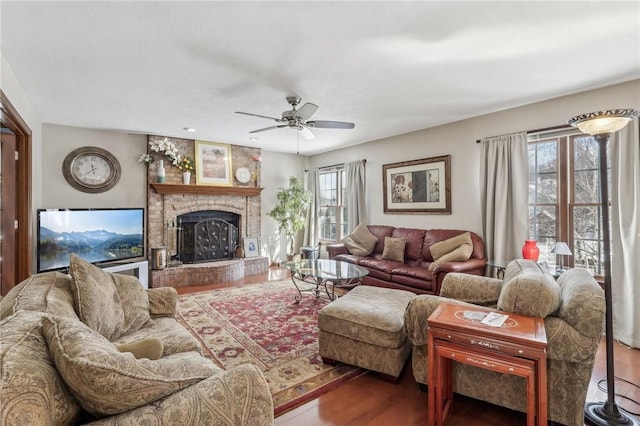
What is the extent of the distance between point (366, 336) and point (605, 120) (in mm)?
2138

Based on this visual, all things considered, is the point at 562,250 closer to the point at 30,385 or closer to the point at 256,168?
the point at 30,385

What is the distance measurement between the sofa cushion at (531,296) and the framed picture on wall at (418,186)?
285cm

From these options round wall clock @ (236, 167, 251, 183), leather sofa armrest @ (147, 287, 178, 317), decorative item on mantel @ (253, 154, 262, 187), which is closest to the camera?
leather sofa armrest @ (147, 287, 178, 317)

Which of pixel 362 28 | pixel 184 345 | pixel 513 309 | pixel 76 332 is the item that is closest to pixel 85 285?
pixel 184 345

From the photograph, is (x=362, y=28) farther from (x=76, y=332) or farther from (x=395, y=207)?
(x=395, y=207)

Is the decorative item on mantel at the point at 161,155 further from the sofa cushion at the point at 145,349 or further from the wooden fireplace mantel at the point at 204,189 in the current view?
the sofa cushion at the point at 145,349

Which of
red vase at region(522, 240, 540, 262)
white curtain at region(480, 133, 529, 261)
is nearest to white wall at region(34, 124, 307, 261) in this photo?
white curtain at region(480, 133, 529, 261)

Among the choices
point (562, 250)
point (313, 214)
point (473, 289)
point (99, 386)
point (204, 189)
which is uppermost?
point (204, 189)

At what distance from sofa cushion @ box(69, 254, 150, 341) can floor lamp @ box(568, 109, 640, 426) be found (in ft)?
9.89

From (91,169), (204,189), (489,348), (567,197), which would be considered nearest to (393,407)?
(489,348)

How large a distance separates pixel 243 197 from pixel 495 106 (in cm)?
462

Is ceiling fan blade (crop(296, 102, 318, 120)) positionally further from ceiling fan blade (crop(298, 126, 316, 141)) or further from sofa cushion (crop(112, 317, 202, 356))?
sofa cushion (crop(112, 317, 202, 356))

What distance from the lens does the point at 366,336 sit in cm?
233

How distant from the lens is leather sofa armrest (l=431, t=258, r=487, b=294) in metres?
3.62
